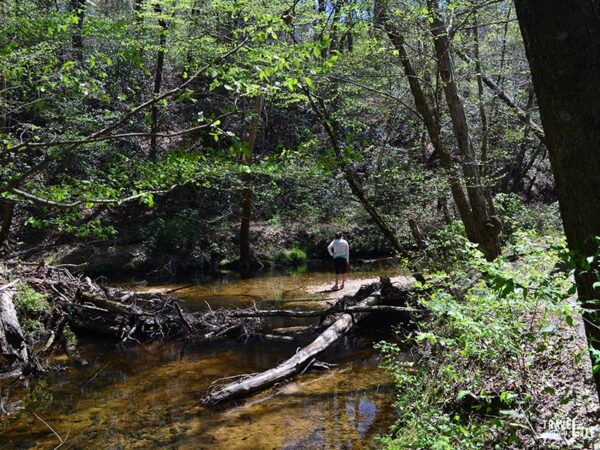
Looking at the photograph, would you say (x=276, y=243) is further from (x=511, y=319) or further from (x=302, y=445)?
(x=511, y=319)

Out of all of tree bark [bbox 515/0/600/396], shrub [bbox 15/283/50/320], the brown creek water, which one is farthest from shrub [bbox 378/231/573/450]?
shrub [bbox 15/283/50/320]

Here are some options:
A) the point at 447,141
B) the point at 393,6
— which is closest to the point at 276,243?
the point at 447,141

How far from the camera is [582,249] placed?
7.72 feet

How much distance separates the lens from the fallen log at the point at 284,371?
24.9ft

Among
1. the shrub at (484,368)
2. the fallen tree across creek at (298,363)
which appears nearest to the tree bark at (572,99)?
the shrub at (484,368)

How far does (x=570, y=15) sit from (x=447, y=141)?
21.0 m

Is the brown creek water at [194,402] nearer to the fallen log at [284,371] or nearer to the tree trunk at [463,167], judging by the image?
the fallen log at [284,371]

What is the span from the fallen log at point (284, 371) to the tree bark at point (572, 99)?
6029 millimetres

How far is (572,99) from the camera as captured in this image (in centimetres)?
229

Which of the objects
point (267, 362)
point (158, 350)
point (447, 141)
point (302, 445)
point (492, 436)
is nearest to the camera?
point (492, 436)

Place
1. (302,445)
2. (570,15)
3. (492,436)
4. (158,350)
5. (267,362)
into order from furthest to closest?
1. (158,350)
2. (267,362)
3. (302,445)
4. (492,436)
5. (570,15)

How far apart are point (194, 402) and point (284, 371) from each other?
4.97 feet

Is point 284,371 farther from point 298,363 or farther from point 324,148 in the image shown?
point 324,148

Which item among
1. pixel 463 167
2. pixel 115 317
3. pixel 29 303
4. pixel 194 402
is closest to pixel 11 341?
pixel 29 303
